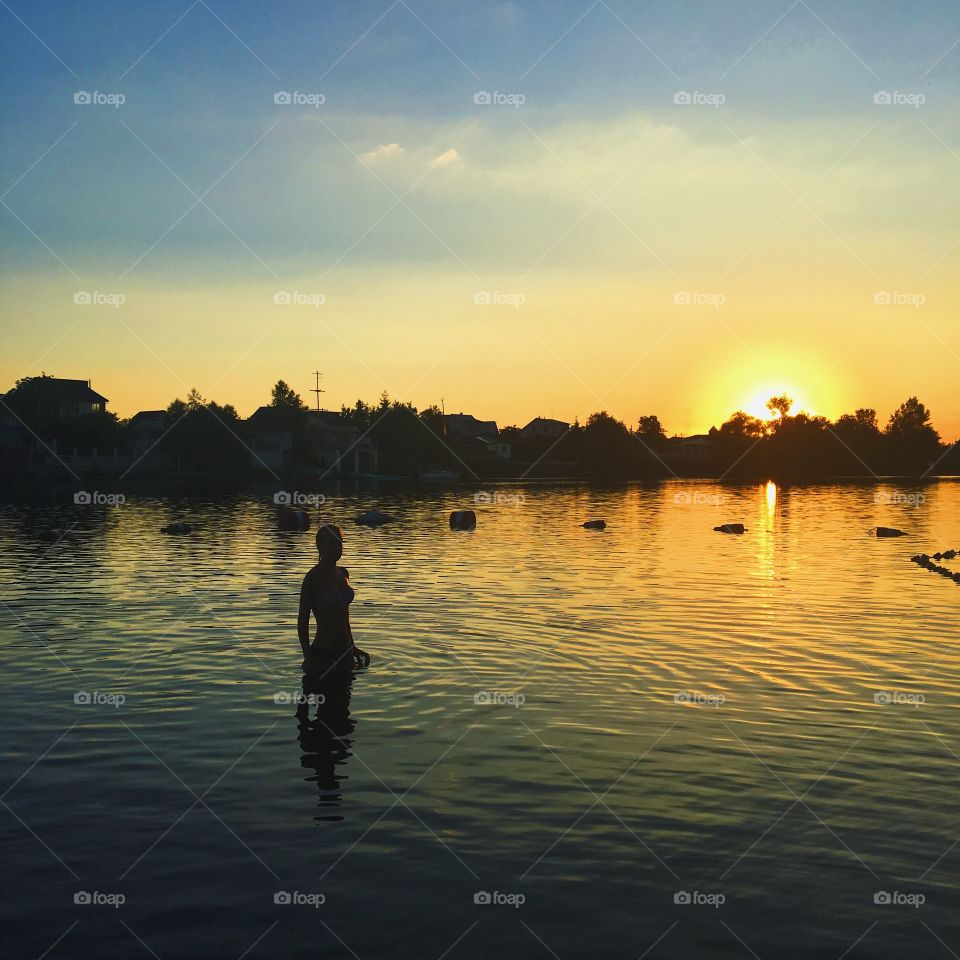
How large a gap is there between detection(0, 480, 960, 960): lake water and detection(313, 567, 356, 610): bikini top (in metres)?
1.61

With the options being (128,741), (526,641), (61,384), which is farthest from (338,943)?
(61,384)

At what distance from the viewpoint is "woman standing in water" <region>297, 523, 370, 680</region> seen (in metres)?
15.6

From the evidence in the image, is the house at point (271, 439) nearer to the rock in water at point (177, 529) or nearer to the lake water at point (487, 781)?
the rock in water at point (177, 529)

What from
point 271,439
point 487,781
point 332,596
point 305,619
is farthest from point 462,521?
point 271,439

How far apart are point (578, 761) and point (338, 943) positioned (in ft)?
18.0

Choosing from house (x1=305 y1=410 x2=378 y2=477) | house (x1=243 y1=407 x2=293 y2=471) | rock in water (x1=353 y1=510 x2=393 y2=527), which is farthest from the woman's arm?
house (x1=305 y1=410 x2=378 y2=477)

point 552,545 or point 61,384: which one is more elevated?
point 61,384

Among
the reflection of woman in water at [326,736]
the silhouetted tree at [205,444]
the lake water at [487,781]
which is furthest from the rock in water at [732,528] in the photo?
the silhouetted tree at [205,444]

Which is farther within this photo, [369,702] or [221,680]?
[221,680]

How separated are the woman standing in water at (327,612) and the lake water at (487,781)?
710mm

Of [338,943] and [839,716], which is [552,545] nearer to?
[839,716]

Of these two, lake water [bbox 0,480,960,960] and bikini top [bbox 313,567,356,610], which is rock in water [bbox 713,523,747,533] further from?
bikini top [bbox 313,567,356,610]

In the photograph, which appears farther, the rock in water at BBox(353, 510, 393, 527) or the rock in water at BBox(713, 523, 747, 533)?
the rock in water at BBox(353, 510, 393, 527)

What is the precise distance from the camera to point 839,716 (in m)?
15.5
